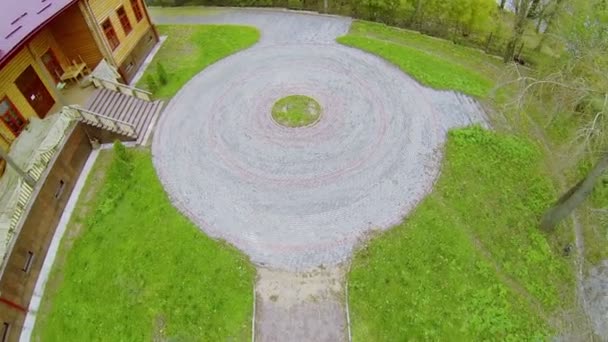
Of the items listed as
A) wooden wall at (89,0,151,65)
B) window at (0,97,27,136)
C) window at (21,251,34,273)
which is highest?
wooden wall at (89,0,151,65)

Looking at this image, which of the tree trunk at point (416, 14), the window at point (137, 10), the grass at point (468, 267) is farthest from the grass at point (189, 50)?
the grass at point (468, 267)

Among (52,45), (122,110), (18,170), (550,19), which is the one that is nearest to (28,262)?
(18,170)

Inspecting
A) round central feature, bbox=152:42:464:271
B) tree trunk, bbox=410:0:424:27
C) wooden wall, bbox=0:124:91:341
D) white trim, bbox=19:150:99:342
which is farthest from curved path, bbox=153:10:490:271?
tree trunk, bbox=410:0:424:27

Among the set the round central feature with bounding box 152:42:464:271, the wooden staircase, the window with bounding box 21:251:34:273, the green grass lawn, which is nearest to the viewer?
the window with bounding box 21:251:34:273

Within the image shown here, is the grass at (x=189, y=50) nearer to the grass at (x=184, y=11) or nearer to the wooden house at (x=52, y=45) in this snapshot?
the wooden house at (x=52, y=45)

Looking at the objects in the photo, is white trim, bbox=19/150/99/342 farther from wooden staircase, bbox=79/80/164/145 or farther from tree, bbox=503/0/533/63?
tree, bbox=503/0/533/63

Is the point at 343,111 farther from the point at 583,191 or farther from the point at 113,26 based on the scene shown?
the point at 113,26
